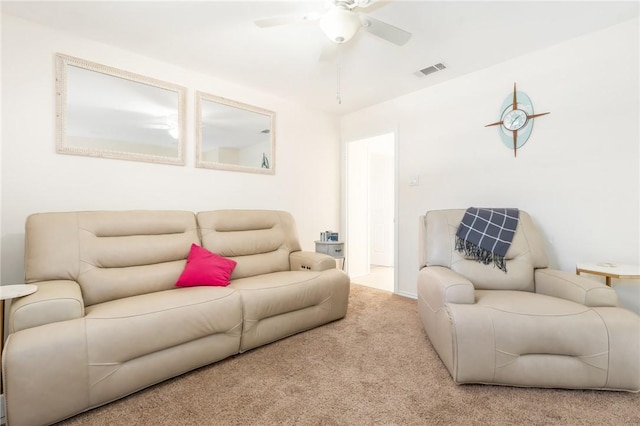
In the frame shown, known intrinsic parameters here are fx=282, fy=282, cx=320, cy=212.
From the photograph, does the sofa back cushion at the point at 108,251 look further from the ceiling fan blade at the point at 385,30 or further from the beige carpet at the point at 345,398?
the ceiling fan blade at the point at 385,30

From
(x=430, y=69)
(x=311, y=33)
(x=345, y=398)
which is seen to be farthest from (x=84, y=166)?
(x=430, y=69)

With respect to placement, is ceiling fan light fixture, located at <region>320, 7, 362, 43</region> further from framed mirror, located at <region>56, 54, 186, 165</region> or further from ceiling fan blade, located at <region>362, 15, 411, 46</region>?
framed mirror, located at <region>56, 54, 186, 165</region>

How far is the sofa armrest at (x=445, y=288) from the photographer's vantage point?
1715 mm

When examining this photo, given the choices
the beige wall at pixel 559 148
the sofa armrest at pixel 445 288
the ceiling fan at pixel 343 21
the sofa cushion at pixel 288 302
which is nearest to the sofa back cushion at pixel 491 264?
the sofa armrest at pixel 445 288

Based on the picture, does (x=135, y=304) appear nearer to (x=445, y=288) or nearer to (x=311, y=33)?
(x=445, y=288)

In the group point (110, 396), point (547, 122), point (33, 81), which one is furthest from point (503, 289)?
point (33, 81)

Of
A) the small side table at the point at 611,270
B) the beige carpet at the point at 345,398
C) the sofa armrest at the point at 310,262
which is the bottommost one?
the beige carpet at the point at 345,398

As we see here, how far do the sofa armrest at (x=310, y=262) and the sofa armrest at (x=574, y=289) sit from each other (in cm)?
162

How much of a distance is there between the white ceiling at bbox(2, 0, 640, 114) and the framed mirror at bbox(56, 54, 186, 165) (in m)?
0.27

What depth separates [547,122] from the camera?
246 centimetres

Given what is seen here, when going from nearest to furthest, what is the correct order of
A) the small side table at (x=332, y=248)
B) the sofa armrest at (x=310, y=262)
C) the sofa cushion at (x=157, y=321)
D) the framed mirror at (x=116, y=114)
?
the sofa cushion at (x=157, y=321) → the framed mirror at (x=116, y=114) → the sofa armrest at (x=310, y=262) → the small side table at (x=332, y=248)

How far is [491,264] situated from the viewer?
2172mm

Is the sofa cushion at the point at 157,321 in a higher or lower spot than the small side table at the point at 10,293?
lower

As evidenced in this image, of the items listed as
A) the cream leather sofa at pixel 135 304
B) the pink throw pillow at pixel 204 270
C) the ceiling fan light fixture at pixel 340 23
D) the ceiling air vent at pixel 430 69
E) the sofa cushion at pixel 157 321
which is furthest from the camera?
the ceiling air vent at pixel 430 69
